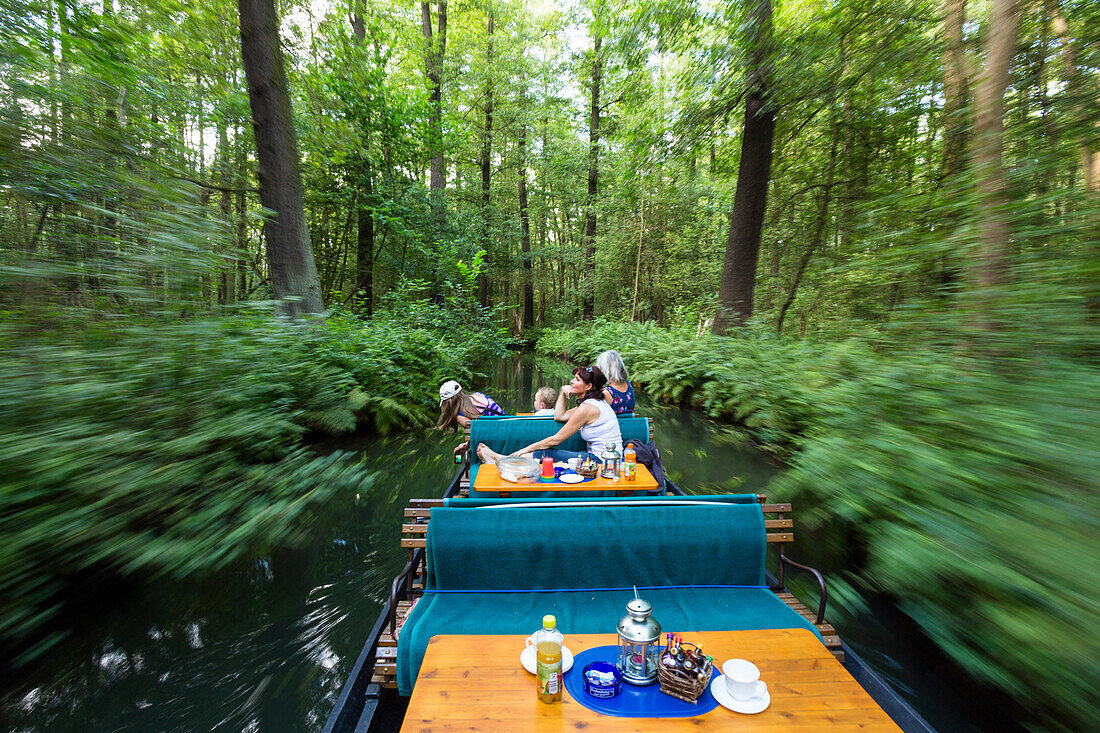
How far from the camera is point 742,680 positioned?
5.12 ft

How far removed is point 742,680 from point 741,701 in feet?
0.23

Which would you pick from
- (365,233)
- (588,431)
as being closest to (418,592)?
(588,431)

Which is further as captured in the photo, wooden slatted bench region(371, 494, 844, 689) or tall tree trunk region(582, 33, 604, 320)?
tall tree trunk region(582, 33, 604, 320)

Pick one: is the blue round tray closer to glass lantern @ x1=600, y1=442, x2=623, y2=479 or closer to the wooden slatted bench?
the wooden slatted bench

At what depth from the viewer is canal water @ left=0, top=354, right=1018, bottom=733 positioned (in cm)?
284

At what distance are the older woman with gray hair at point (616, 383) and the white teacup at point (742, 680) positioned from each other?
3.85 m

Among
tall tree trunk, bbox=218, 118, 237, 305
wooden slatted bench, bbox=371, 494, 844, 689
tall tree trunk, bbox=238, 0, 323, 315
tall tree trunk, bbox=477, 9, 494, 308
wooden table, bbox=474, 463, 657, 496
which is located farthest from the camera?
tall tree trunk, bbox=477, 9, 494, 308

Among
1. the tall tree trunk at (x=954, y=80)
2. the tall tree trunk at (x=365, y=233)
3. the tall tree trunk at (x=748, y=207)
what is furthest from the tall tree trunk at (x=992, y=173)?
the tall tree trunk at (x=365, y=233)

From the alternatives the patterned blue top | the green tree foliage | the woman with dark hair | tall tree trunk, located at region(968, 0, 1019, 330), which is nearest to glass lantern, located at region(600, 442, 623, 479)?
the woman with dark hair

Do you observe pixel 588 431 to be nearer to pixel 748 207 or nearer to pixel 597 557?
pixel 597 557

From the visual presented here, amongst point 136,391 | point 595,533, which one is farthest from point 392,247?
point 595,533

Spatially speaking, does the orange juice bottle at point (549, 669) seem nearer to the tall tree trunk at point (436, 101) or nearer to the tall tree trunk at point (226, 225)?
the tall tree trunk at point (226, 225)

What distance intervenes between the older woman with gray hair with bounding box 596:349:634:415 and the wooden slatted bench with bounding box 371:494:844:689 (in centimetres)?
250

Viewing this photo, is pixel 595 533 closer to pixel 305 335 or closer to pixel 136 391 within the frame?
pixel 136 391
